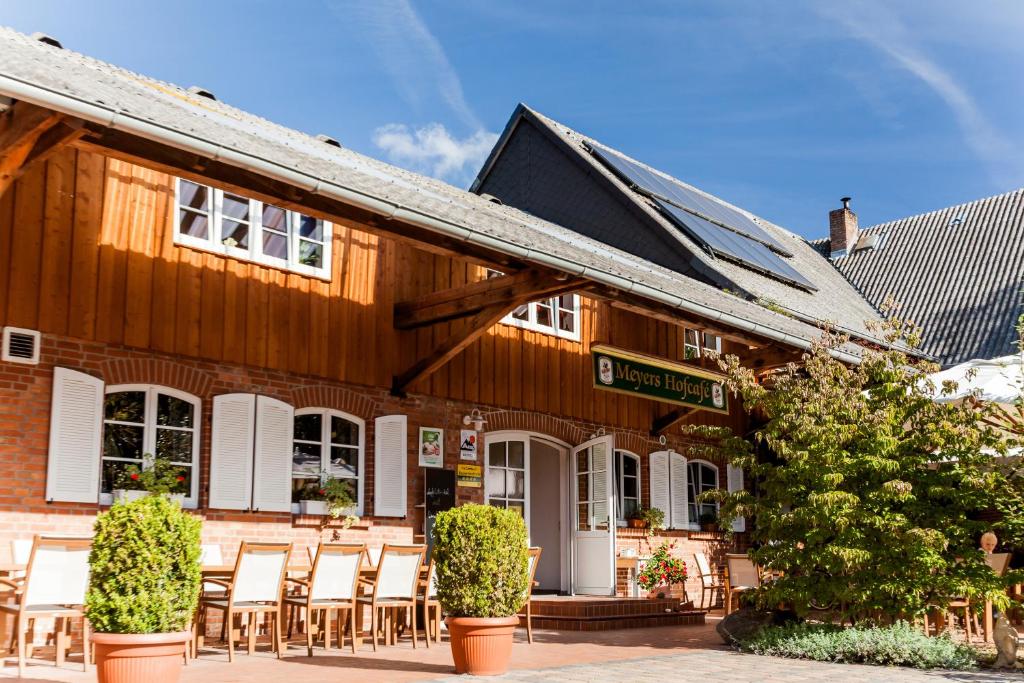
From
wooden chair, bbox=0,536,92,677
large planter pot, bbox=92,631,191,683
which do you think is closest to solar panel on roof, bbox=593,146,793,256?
wooden chair, bbox=0,536,92,677

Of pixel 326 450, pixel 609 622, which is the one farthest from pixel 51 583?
pixel 609 622

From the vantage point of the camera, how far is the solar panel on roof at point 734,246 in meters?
16.3

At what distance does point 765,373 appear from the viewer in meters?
15.5

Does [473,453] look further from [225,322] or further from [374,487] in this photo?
[225,322]

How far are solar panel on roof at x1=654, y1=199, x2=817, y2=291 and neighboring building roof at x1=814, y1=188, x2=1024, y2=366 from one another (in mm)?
2751

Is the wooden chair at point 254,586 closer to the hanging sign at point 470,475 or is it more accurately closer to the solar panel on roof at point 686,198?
the hanging sign at point 470,475

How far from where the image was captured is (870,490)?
923 cm

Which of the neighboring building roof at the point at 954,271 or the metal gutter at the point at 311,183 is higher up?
the neighboring building roof at the point at 954,271

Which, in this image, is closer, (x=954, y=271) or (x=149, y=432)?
(x=149, y=432)

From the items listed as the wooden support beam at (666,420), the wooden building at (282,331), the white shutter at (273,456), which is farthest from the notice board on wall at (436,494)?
the wooden support beam at (666,420)

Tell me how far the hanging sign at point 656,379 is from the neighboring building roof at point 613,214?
1499mm

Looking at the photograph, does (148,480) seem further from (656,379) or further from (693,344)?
(693,344)

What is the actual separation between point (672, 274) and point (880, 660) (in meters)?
7.02

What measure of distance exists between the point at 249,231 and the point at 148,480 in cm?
260
